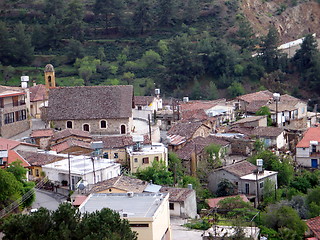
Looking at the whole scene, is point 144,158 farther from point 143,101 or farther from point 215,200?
point 143,101

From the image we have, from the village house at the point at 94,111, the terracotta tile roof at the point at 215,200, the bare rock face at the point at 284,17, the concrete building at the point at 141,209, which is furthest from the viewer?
the bare rock face at the point at 284,17

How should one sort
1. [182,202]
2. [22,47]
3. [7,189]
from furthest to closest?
[22,47] < [182,202] < [7,189]

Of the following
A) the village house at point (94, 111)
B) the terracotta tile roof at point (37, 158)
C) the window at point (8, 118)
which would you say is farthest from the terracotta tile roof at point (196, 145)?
the window at point (8, 118)

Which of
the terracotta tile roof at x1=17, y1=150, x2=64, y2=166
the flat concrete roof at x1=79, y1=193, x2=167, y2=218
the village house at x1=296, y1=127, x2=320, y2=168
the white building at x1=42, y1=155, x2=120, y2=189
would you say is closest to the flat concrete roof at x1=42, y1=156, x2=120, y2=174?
the white building at x1=42, y1=155, x2=120, y2=189

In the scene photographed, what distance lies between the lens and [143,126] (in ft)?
148

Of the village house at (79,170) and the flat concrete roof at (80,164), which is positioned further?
the flat concrete roof at (80,164)

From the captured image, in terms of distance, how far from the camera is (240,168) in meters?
39.5

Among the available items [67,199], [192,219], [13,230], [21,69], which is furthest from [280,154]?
[21,69]

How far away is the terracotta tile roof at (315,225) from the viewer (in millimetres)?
30859

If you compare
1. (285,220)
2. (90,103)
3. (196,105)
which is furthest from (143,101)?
(285,220)

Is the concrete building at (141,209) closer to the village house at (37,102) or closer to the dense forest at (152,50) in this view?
the village house at (37,102)

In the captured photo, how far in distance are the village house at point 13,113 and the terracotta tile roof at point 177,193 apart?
11888mm

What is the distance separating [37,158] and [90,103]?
8513 millimetres

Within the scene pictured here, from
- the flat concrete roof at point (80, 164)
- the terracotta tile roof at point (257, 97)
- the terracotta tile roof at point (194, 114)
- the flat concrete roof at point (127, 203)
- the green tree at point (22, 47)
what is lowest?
the flat concrete roof at point (127, 203)
